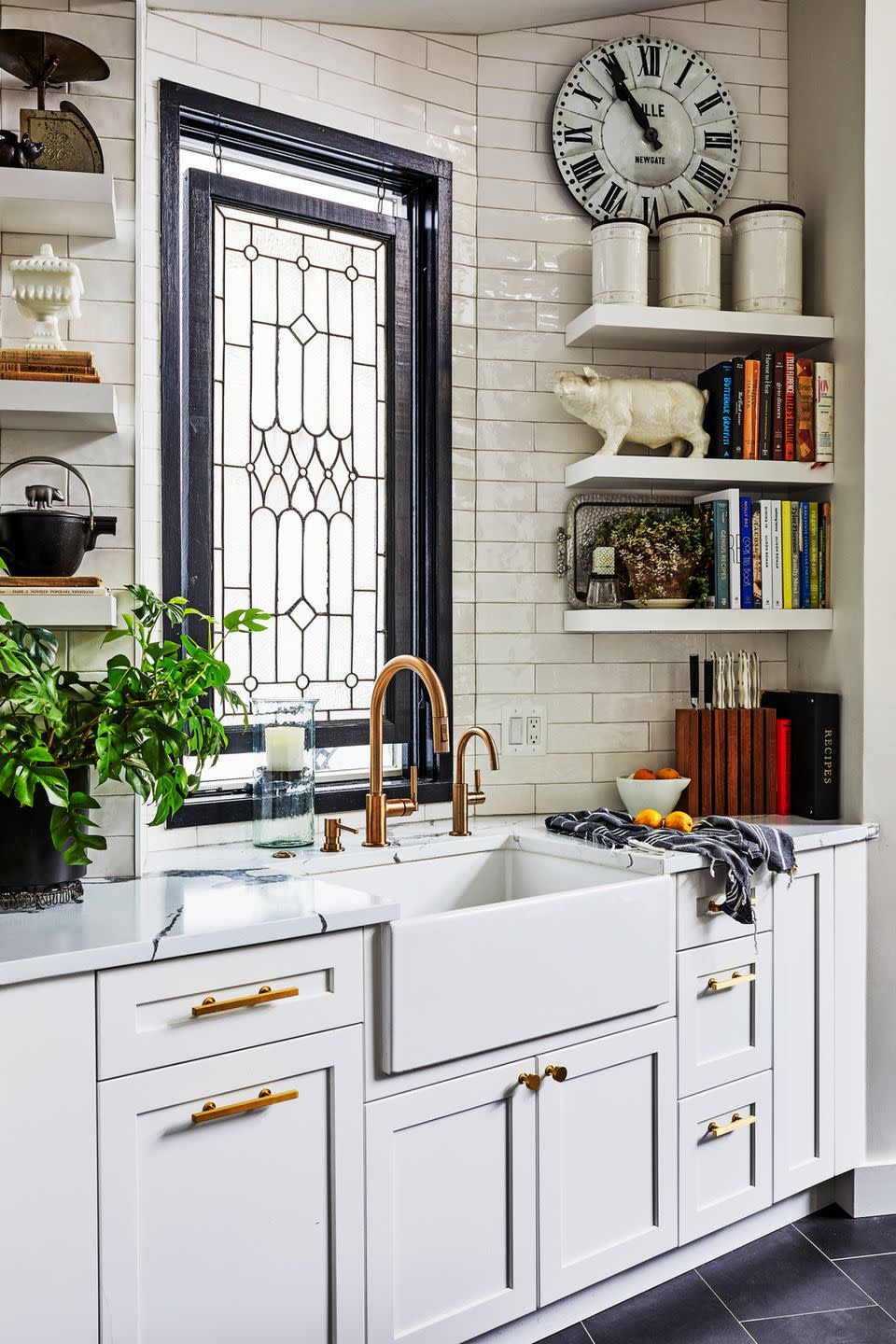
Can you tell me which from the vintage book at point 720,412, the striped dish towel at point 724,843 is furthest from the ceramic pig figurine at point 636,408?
the striped dish towel at point 724,843

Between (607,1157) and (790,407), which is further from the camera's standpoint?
(790,407)

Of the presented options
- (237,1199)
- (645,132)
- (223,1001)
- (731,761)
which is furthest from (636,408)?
(237,1199)

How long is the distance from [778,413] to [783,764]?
876mm

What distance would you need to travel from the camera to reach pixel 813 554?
282cm

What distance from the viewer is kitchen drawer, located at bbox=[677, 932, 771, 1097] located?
2.30 metres

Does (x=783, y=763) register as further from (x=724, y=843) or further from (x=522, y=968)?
(x=522, y=968)

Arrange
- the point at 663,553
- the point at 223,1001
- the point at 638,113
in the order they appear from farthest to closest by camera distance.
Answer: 1. the point at 638,113
2. the point at 663,553
3. the point at 223,1001

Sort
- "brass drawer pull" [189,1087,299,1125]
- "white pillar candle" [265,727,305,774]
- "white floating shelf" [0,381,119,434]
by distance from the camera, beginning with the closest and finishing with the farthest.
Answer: "brass drawer pull" [189,1087,299,1125]
"white floating shelf" [0,381,119,434]
"white pillar candle" [265,727,305,774]

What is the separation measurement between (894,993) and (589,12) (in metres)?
2.52

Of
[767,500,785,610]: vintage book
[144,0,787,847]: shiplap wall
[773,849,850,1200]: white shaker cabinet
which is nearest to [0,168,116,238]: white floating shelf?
[144,0,787,847]: shiplap wall

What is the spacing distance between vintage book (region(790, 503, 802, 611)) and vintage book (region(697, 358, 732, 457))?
0.22 metres

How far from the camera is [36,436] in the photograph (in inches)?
82.3

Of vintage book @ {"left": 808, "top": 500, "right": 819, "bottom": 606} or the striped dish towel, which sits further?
vintage book @ {"left": 808, "top": 500, "right": 819, "bottom": 606}

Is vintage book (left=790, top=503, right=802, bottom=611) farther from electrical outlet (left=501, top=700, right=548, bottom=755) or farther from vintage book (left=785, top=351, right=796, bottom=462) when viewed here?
electrical outlet (left=501, top=700, right=548, bottom=755)
